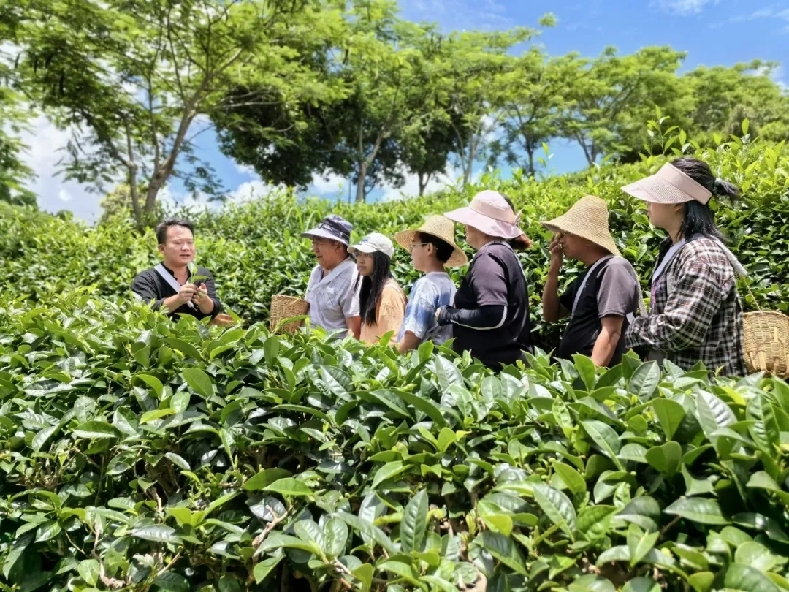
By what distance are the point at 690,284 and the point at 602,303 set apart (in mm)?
376

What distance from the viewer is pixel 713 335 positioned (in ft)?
8.48

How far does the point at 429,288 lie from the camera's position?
11.1ft

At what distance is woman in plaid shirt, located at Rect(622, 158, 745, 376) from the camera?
247 cm

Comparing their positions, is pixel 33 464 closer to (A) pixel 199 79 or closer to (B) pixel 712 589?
(B) pixel 712 589

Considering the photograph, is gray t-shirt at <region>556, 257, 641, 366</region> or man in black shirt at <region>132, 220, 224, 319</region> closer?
gray t-shirt at <region>556, 257, 641, 366</region>

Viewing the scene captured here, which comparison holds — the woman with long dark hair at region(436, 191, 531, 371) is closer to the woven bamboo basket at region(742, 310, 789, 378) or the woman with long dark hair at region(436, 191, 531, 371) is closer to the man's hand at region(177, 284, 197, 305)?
the woven bamboo basket at region(742, 310, 789, 378)

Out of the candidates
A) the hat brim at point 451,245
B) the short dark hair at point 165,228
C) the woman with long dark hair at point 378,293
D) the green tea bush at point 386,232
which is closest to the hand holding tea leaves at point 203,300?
the short dark hair at point 165,228

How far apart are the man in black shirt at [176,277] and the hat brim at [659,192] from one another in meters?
2.59

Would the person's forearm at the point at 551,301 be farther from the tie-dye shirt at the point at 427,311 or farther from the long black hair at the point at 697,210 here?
the long black hair at the point at 697,210

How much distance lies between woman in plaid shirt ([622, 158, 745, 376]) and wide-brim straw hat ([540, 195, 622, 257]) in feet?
Result: 0.79

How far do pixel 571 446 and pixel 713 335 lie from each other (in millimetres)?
1536

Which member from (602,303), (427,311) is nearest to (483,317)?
(427,311)

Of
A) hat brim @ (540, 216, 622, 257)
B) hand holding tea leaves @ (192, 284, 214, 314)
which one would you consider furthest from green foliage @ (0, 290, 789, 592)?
hand holding tea leaves @ (192, 284, 214, 314)

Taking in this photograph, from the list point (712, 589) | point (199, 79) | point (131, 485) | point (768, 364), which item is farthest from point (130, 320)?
point (199, 79)
